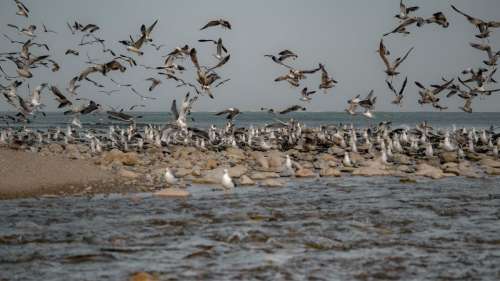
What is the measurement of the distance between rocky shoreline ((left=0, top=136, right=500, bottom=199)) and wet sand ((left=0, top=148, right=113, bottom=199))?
28 mm

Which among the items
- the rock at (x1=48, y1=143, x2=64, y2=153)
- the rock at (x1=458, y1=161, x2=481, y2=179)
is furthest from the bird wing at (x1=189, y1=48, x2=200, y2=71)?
the rock at (x1=48, y1=143, x2=64, y2=153)

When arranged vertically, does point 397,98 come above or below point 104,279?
above

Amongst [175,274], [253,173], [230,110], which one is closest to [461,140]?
[253,173]

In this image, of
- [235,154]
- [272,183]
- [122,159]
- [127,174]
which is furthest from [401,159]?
[127,174]

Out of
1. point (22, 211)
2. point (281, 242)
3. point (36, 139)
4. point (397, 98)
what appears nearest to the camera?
point (281, 242)

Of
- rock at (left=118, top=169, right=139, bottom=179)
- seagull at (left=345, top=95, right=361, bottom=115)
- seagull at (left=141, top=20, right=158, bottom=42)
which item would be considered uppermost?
seagull at (left=141, top=20, right=158, bottom=42)

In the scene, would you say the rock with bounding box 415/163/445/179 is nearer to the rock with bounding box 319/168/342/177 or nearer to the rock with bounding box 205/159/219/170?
the rock with bounding box 319/168/342/177

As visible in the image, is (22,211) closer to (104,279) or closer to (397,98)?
(104,279)

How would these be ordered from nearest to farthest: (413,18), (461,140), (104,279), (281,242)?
1. (104,279)
2. (281,242)
3. (413,18)
4. (461,140)

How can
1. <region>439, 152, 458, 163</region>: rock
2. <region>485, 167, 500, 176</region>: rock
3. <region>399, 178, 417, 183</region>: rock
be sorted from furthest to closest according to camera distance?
1. <region>439, 152, 458, 163</region>: rock
2. <region>485, 167, 500, 176</region>: rock
3. <region>399, 178, 417, 183</region>: rock

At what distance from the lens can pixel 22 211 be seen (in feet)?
48.0

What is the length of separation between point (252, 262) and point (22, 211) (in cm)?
674

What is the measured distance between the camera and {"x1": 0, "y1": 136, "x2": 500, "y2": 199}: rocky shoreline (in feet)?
59.9

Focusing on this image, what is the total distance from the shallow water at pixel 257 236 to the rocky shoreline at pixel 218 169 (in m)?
1.43
